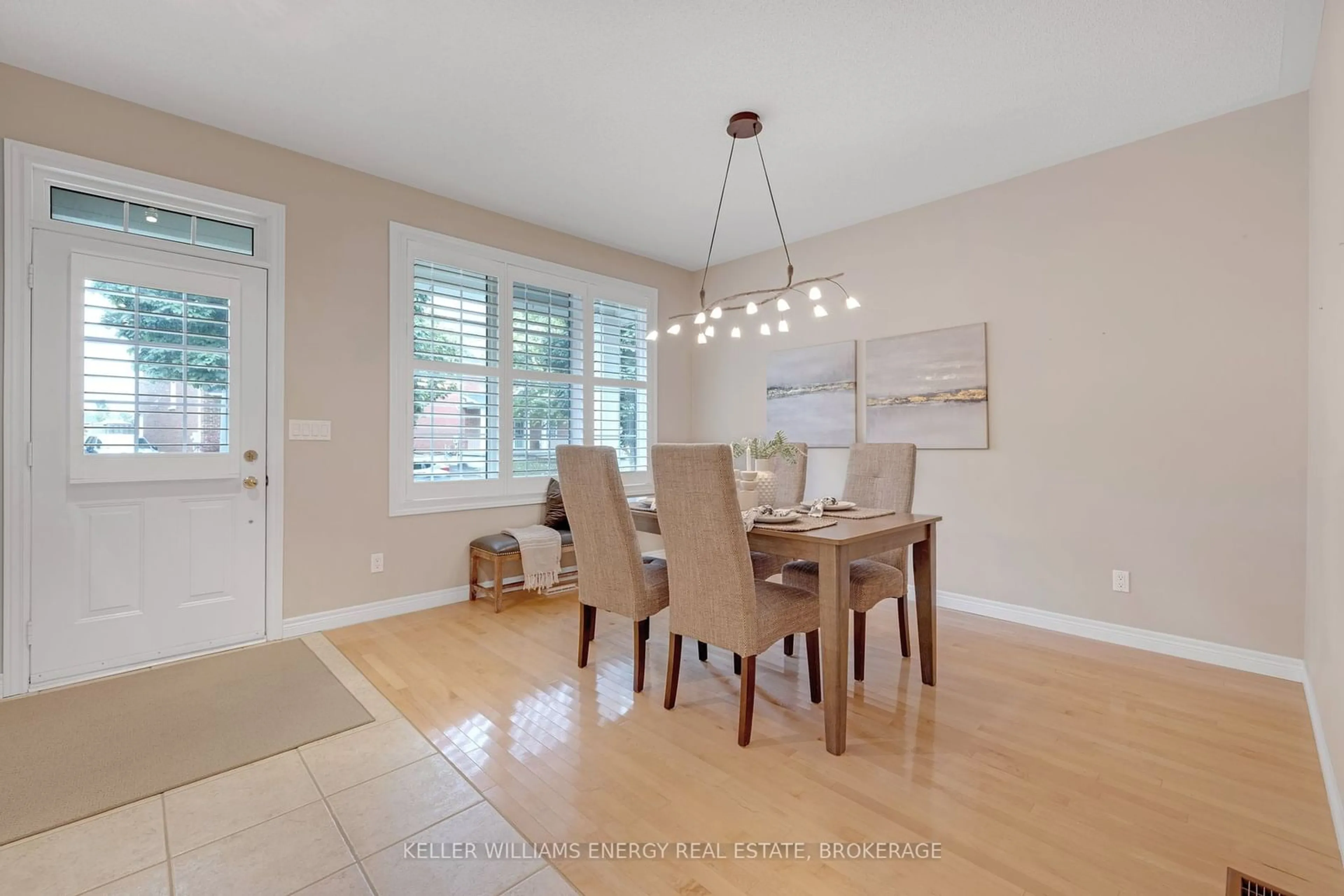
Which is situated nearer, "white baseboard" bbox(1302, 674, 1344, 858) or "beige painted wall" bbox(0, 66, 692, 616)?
"white baseboard" bbox(1302, 674, 1344, 858)

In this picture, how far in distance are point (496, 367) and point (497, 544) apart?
1222 millimetres

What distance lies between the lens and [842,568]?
1.98 m

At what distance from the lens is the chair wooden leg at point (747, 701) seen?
2004 mm

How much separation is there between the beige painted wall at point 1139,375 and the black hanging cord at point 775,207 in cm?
79

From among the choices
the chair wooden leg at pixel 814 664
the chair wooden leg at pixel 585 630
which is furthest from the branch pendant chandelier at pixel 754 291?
the chair wooden leg at pixel 585 630

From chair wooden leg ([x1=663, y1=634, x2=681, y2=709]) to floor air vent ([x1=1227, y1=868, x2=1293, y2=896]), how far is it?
5.18ft

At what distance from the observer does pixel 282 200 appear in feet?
10.2

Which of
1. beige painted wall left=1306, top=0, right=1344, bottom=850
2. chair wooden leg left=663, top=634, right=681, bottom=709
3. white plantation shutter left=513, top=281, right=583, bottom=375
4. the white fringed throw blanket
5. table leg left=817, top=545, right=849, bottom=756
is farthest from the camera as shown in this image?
white plantation shutter left=513, top=281, right=583, bottom=375

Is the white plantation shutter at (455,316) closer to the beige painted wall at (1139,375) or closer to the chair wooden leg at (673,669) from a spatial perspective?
the chair wooden leg at (673,669)

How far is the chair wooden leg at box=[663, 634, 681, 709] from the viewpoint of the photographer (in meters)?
2.27

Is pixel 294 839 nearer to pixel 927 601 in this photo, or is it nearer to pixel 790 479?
pixel 927 601

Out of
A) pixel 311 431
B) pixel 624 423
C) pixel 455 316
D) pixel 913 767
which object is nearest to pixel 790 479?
pixel 913 767

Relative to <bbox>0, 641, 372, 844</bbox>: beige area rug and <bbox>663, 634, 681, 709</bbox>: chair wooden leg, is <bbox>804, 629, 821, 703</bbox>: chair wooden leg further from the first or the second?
<bbox>0, 641, 372, 844</bbox>: beige area rug

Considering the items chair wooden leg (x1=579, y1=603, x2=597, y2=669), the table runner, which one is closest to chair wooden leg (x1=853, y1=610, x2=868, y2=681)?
the table runner
